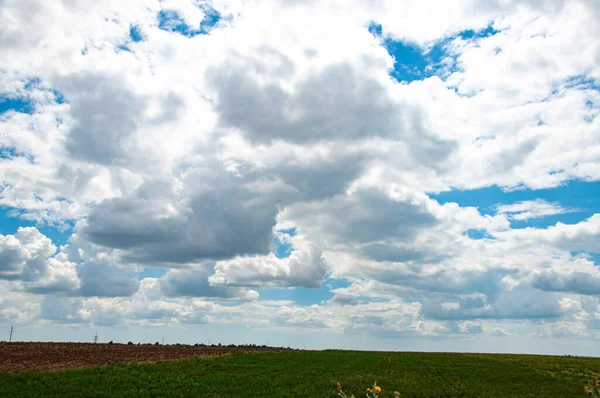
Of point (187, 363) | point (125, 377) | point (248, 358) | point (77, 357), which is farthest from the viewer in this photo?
point (248, 358)

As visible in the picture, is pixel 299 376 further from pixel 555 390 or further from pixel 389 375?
pixel 555 390

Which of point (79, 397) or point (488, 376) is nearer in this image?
point (79, 397)

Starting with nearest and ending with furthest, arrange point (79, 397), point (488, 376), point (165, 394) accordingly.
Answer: point (79, 397) < point (165, 394) < point (488, 376)

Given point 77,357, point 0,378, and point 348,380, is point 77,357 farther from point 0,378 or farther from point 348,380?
point 348,380

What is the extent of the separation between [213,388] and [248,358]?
91.5 ft

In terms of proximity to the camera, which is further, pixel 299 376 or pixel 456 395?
pixel 299 376

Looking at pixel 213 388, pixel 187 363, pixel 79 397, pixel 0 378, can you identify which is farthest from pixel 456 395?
pixel 0 378

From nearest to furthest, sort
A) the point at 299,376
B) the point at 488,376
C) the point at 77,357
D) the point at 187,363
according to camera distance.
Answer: the point at 299,376 < the point at 488,376 < the point at 187,363 < the point at 77,357

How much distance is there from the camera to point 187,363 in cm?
5178

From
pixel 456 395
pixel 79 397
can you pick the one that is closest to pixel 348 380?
pixel 456 395

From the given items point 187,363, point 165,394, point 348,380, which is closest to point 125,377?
point 165,394

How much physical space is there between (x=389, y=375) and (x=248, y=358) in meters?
23.4

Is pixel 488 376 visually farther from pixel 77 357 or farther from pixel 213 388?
pixel 77 357

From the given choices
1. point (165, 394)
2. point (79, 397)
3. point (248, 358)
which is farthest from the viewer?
point (248, 358)
